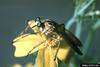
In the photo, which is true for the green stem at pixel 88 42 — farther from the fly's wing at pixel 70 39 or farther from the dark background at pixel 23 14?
the fly's wing at pixel 70 39

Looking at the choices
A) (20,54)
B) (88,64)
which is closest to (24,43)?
(20,54)

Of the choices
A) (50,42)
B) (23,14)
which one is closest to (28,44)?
(50,42)

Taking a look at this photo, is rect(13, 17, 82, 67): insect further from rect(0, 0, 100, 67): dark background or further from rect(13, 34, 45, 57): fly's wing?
rect(0, 0, 100, 67): dark background

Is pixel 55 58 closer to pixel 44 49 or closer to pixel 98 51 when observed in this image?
pixel 44 49

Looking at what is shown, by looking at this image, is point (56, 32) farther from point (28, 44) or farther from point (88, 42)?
point (88, 42)

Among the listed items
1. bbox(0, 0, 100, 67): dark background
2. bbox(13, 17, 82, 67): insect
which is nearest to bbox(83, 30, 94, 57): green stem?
bbox(0, 0, 100, 67): dark background

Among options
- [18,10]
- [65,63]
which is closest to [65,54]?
[65,63]

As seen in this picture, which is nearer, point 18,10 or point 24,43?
point 24,43
